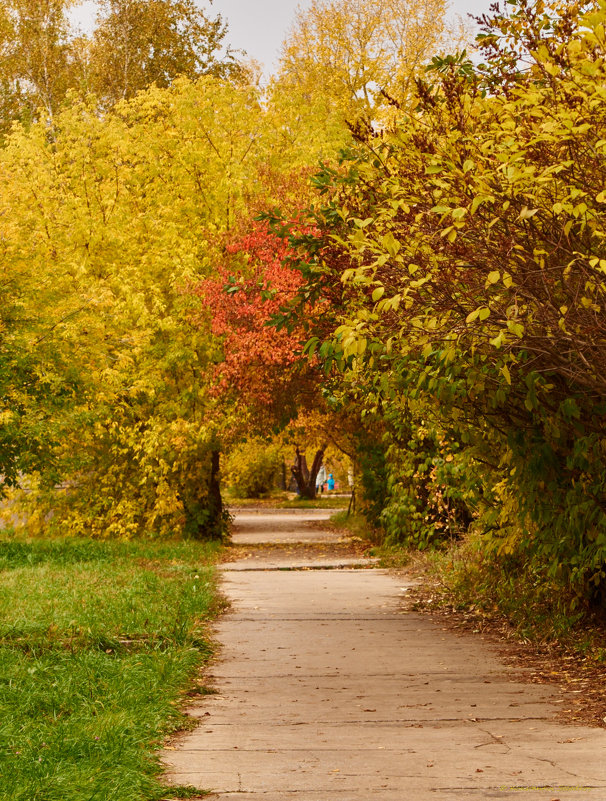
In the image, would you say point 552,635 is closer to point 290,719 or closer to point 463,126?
point 290,719

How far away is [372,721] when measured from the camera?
7137 mm

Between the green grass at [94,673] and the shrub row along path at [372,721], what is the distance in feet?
1.00

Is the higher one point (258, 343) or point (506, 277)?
point (258, 343)

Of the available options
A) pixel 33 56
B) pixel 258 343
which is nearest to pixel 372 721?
pixel 258 343

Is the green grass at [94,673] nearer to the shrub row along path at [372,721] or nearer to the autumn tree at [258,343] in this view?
the shrub row along path at [372,721]

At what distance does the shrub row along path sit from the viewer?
561 cm

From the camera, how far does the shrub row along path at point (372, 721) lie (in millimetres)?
5609

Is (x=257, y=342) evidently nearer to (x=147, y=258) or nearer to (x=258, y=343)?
(x=258, y=343)

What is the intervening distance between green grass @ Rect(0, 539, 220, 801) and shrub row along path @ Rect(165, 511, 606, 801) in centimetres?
30

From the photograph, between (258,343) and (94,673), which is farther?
(258,343)

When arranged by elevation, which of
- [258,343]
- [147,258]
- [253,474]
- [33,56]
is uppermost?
[33,56]

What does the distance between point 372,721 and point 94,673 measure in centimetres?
227

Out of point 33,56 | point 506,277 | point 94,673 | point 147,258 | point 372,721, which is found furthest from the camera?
point 33,56

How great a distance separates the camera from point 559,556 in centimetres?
996
